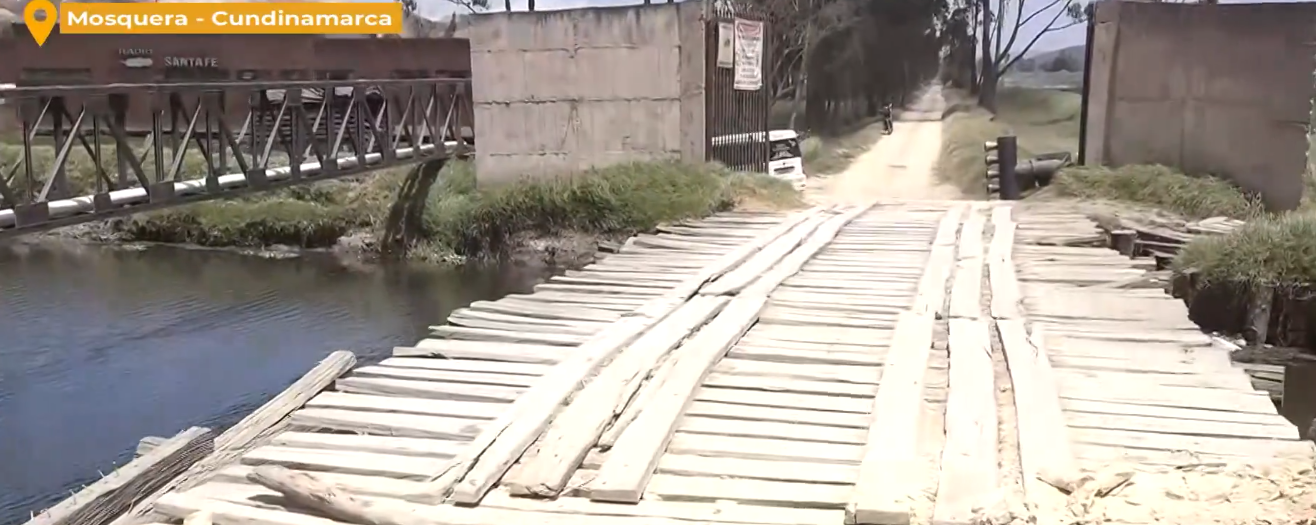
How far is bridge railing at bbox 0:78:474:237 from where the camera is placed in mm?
10742

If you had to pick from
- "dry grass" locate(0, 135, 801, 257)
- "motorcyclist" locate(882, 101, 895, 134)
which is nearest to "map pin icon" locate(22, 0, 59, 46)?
"dry grass" locate(0, 135, 801, 257)

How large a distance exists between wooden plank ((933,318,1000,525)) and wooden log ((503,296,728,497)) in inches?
51.8

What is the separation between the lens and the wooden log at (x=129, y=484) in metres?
4.46

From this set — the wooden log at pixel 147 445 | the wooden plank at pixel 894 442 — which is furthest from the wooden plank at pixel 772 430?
the wooden log at pixel 147 445

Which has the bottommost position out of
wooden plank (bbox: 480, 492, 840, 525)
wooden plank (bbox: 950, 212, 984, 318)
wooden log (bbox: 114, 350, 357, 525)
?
wooden log (bbox: 114, 350, 357, 525)

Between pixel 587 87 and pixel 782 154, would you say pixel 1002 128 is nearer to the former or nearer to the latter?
pixel 782 154

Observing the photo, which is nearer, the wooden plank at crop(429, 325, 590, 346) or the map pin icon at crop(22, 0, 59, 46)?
the wooden plank at crop(429, 325, 590, 346)

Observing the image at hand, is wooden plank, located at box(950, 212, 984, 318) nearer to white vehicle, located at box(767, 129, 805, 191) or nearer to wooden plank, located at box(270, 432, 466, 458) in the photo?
wooden plank, located at box(270, 432, 466, 458)

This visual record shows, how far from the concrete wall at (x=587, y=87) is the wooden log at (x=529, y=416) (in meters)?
6.72

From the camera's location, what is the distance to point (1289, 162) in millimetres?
12648

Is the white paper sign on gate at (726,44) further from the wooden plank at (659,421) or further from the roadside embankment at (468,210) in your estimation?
the wooden plank at (659,421)

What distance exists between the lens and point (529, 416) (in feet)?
15.4

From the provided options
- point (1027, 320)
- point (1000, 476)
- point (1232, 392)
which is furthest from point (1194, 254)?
point (1000, 476)

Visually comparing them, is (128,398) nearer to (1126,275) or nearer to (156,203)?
(156,203)
